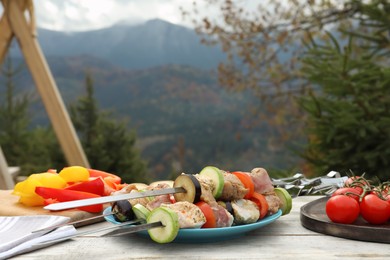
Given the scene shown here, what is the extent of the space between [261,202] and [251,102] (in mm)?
5842

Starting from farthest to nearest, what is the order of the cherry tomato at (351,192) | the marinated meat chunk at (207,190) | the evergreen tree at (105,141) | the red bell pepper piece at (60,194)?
the evergreen tree at (105,141) < the red bell pepper piece at (60,194) < the cherry tomato at (351,192) < the marinated meat chunk at (207,190)

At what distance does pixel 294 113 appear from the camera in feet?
22.2

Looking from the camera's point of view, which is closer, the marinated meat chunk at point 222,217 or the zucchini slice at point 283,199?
the marinated meat chunk at point 222,217

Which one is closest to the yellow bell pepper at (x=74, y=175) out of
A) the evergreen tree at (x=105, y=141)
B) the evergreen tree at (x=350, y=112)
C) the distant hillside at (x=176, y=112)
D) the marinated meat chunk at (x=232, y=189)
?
the marinated meat chunk at (x=232, y=189)

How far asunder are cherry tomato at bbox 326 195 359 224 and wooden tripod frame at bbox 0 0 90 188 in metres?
2.74

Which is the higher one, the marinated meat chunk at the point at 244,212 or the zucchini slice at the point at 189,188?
the zucchini slice at the point at 189,188

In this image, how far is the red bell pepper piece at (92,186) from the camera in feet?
4.47

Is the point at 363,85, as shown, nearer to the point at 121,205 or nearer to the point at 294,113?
the point at 121,205

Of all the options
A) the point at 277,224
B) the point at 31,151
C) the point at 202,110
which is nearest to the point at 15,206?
the point at 277,224

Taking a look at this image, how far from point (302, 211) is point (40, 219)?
571mm

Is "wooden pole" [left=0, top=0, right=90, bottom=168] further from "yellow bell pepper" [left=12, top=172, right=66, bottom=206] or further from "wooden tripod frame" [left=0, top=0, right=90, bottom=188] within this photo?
"yellow bell pepper" [left=12, top=172, right=66, bottom=206]

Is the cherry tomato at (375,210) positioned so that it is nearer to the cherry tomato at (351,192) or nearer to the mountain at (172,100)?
the cherry tomato at (351,192)

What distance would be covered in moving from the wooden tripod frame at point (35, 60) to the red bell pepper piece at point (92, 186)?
234cm

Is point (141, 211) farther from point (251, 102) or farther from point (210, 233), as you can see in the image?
point (251, 102)
